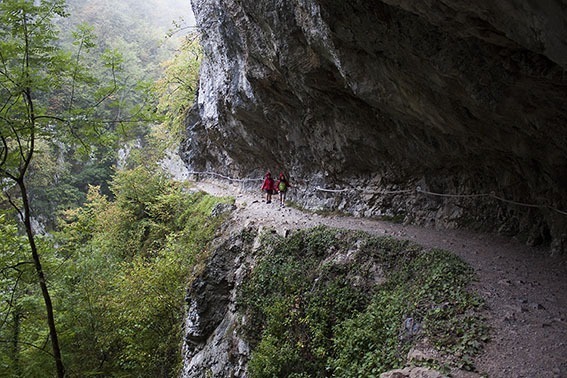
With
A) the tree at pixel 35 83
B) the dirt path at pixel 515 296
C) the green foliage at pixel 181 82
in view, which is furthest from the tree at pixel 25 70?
the green foliage at pixel 181 82

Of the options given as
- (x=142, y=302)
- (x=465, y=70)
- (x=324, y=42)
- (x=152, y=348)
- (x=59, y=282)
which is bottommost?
(x=152, y=348)

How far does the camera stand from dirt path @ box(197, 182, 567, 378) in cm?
455

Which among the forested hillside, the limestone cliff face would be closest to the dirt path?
the limestone cliff face

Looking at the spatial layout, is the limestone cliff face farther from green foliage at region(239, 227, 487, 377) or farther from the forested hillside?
the forested hillside

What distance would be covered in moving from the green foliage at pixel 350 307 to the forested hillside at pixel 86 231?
12.2 ft

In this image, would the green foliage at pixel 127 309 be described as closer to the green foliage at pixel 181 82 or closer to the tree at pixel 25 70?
the tree at pixel 25 70

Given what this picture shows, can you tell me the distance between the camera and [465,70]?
20.1 ft

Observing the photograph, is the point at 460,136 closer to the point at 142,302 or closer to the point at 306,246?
the point at 306,246

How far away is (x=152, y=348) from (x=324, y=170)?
7.97 m

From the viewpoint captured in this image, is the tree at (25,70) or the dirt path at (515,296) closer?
the dirt path at (515,296)

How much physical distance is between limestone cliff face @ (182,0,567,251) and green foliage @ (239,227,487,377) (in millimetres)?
2395

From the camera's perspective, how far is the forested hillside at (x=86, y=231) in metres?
6.13

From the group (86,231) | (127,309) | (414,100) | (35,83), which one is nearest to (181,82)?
(127,309)

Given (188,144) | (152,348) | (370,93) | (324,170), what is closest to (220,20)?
(324,170)
